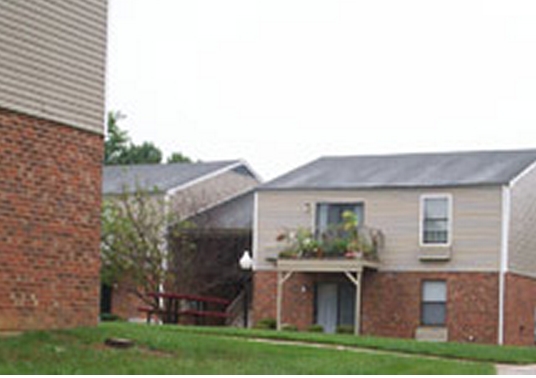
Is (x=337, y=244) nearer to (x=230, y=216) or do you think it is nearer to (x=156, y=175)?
(x=230, y=216)

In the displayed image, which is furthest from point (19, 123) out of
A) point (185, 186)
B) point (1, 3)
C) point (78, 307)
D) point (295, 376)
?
point (185, 186)

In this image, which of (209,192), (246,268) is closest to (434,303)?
(246,268)

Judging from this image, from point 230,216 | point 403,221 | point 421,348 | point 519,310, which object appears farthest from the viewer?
point 230,216

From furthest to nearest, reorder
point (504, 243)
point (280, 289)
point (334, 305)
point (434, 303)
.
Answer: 1. point (334, 305)
2. point (280, 289)
3. point (434, 303)
4. point (504, 243)

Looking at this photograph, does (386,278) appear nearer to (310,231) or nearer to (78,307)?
(310,231)

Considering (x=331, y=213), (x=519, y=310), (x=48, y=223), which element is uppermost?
(x=331, y=213)

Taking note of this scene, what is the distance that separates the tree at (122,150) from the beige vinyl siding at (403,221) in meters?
31.8

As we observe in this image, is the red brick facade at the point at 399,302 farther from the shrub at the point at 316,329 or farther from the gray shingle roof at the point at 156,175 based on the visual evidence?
the gray shingle roof at the point at 156,175

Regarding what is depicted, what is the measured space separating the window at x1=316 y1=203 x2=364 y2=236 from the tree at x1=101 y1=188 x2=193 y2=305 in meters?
5.69

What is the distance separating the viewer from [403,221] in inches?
1470

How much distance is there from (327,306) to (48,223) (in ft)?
75.1

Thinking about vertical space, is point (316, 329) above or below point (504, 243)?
below

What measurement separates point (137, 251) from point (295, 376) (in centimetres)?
2710

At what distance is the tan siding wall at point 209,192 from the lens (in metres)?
44.0
